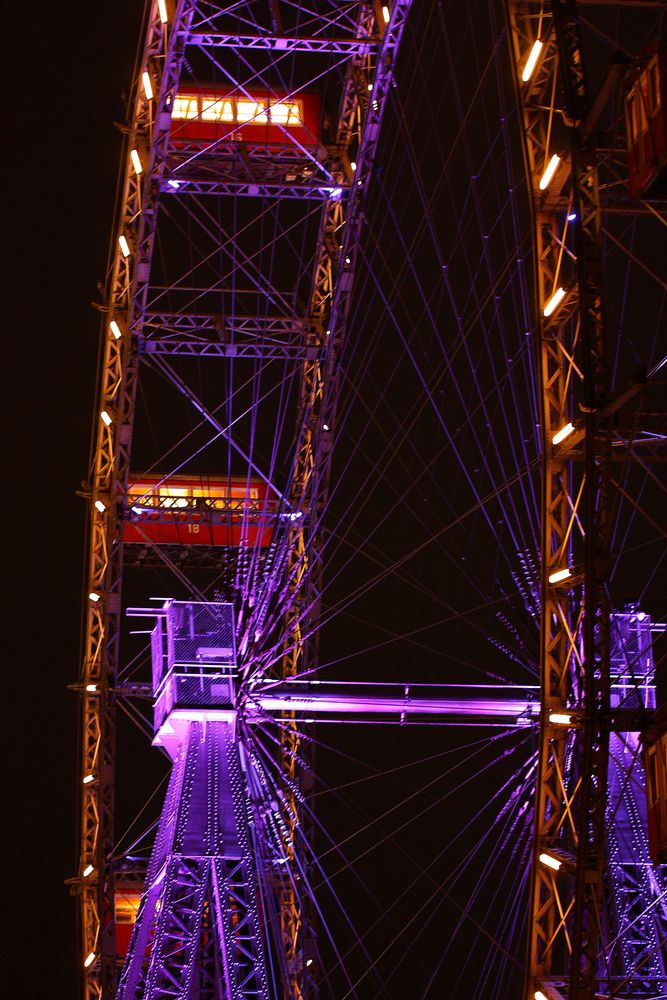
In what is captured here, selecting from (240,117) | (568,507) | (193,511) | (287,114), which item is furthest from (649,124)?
(193,511)

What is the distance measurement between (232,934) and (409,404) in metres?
14.9

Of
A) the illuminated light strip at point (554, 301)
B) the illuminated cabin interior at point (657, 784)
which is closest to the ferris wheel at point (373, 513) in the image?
the illuminated light strip at point (554, 301)

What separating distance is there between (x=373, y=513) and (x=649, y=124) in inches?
649

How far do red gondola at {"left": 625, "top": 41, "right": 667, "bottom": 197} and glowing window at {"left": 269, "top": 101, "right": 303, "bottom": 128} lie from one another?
9.65 metres

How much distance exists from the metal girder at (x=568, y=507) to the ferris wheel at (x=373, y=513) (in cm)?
4

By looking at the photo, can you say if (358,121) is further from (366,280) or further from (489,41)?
(489,41)

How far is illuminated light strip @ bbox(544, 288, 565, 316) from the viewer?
14180mm

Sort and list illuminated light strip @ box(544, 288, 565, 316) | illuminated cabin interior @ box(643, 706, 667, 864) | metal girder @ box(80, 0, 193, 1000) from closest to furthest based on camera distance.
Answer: illuminated cabin interior @ box(643, 706, 667, 864) < illuminated light strip @ box(544, 288, 565, 316) < metal girder @ box(80, 0, 193, 1000)

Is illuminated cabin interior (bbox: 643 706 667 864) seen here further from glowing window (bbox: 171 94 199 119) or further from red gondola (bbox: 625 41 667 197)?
glowing window (bbox: 171 94 199 119)

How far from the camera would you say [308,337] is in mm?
22688

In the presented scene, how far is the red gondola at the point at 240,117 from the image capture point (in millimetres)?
22016

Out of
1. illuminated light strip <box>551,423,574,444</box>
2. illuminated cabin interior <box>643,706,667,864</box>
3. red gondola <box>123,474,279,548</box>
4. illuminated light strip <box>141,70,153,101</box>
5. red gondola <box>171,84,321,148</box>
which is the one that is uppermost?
red gondola <box>171,84,321,148</box>

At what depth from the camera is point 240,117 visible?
928 inches

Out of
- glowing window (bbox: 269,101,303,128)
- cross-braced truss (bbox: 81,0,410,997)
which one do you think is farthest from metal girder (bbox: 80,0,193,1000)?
glowing window (bbox: 269,101,303,128)
